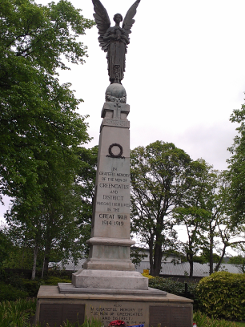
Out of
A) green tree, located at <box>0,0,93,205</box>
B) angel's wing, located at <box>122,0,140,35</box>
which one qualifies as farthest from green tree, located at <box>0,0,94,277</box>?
angel's wing, located at <box>122,0,140,35</box>

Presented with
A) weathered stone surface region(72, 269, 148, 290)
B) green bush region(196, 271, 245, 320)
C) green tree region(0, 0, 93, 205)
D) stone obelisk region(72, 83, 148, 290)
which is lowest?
green bush region(196, 271, 245, 320)

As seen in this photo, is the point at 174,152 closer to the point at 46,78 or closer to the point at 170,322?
the point at 46,78

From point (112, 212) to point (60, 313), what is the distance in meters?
3.28

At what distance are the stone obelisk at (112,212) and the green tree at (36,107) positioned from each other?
3.23m

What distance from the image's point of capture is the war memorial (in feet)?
22.4

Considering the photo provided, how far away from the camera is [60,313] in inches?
260

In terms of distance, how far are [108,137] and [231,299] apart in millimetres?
8454

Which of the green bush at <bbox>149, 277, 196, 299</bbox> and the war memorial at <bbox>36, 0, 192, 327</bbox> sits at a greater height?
the war memorial at <bbox>36, 0, 192, 327</bbox>

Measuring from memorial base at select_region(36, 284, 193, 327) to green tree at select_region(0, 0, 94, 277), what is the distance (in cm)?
505

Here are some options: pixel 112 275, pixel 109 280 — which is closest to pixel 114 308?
pixel 109 280

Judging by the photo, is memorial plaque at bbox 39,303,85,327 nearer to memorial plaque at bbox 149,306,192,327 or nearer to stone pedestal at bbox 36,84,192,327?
stone pedestal at bbox 36,84,192,327

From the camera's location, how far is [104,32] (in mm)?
11578

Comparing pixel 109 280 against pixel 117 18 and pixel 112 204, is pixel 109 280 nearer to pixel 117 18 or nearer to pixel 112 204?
pixel 112 204

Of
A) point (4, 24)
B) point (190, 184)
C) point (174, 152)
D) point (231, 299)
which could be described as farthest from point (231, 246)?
point (4, 24)
